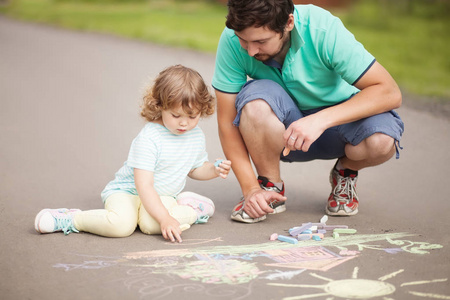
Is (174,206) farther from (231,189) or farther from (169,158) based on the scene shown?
(231,189)

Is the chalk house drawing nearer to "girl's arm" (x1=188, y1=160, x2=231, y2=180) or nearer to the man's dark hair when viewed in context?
"girl's arm" (x1=188, y1=160, x2=231, y2=180)

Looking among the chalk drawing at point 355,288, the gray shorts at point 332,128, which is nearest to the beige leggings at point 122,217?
the gray shorts at point 332,128

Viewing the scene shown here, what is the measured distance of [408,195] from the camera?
13.1 ft

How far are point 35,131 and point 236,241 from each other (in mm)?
3146

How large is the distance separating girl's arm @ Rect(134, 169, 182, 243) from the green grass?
503 centimetres

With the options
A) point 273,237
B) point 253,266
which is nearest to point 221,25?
point 273,237

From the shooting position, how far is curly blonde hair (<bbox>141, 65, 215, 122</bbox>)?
125 inches

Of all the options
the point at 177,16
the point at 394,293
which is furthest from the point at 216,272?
the point at 177,16

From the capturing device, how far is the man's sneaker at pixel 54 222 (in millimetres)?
3146

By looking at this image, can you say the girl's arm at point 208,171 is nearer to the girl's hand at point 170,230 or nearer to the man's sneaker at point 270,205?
the man's sneaker at point 270,205

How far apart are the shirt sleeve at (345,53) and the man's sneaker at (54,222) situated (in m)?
1.57

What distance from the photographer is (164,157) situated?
10.9 feet

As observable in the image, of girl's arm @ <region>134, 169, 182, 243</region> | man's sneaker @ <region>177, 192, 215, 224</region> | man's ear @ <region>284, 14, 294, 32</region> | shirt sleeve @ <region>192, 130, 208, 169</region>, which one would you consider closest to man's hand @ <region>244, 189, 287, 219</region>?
man's sneaker @ <region>177, 192, 215, 224</region>

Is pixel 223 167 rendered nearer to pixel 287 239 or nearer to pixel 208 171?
pixel 208 171
